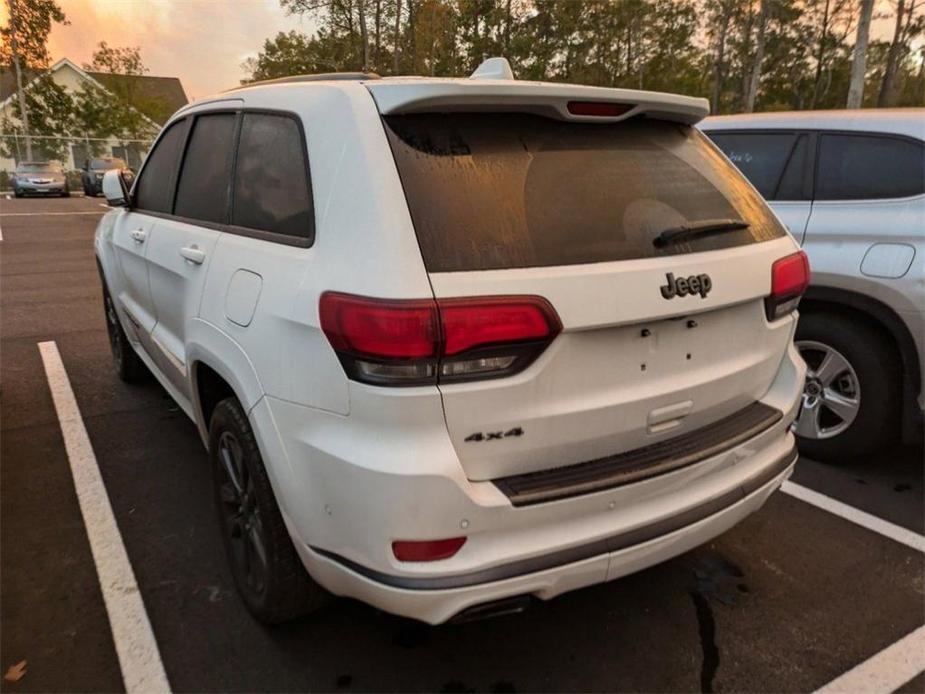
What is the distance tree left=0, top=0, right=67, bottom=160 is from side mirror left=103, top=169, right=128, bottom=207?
36.5 m

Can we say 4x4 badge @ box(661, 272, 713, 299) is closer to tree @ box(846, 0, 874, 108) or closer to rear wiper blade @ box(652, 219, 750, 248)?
rear wiper blade @ box(652, 219, 750, 248)

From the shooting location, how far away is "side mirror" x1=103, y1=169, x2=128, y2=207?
12.5 ft

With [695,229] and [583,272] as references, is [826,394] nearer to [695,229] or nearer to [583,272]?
[695,229]

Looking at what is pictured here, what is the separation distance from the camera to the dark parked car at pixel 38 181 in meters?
25.2

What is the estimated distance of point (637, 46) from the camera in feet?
114

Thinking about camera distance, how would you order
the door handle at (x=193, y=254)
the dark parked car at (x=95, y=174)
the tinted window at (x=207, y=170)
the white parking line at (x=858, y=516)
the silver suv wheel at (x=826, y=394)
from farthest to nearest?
the dark parked car at (x=95, y=174) → the silver suv wheel at (x=826, y=394) → the white parking line at (x=858, y=516) → the tinted window at (x=207, y=170) → the door handle at (x=193, y=254)

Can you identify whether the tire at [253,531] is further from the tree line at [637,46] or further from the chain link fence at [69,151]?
the chain link fence at [69,151]

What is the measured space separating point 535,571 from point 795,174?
3.20 m

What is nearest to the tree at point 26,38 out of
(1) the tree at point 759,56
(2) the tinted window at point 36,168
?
(2) the tinted window at point 36,168

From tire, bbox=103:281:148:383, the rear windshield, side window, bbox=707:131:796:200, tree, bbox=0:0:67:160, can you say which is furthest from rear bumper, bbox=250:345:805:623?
tree, bbox=0:0:67:160

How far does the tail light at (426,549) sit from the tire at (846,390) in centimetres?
277

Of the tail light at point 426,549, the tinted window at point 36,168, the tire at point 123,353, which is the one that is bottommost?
the tire at point 123,353

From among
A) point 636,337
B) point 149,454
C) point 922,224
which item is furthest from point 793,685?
point 149,454

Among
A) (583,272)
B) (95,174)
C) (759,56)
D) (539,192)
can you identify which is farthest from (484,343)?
(95,174)
